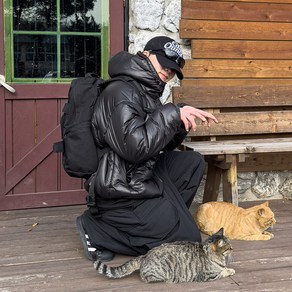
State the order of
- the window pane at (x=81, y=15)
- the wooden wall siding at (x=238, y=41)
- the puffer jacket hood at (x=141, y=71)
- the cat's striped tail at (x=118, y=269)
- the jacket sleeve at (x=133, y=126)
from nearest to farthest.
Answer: the cat's striped tail at (x=118, y=269) < the jacket sleeve at (x=133, y=126) < the puffer jacket hood at (x=141, y=71) < the window pane at (x=81, y=15) < the wooden wall siding at (x=238, y=41)

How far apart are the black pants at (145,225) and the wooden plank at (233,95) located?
4.29 ft

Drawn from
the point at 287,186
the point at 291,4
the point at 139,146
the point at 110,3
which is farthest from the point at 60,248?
the point at 291,4

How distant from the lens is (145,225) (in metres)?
3.20

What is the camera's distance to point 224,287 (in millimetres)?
2836

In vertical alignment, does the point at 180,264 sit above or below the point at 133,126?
below

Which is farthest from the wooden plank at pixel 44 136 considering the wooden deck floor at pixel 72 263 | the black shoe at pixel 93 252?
the black shoe at pixel 93 252

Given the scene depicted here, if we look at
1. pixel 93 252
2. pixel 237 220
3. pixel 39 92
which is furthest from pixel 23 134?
pixel 237 220

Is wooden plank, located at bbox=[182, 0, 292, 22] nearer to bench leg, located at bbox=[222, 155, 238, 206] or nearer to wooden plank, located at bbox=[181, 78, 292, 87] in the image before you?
wooden plank, located at bbox=[181, 78, 292, 87]

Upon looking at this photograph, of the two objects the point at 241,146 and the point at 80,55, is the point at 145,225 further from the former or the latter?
the point at 80,55

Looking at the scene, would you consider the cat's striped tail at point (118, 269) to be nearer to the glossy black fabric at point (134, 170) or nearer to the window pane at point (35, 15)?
the glossy black fabric at point (134, 170)

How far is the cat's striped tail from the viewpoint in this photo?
283cm

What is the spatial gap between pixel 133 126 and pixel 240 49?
7.15 feet

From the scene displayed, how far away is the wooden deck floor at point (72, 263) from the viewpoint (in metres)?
2.84

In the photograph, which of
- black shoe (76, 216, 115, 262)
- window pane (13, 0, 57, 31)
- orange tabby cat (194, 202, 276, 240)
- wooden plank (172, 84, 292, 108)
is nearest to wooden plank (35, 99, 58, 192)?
window pane (13, 0, 57, 31)
